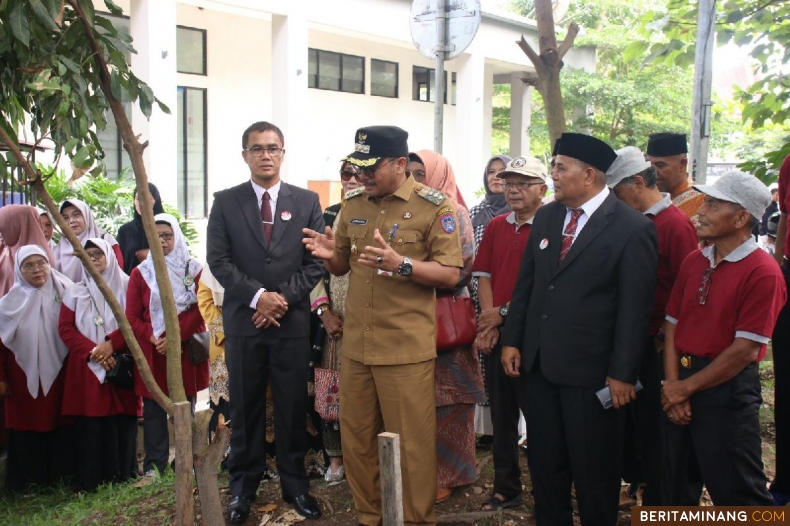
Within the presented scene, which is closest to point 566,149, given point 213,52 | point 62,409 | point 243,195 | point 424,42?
point 243,195

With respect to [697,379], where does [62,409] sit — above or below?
below

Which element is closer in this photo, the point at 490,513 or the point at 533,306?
the point at 533,306

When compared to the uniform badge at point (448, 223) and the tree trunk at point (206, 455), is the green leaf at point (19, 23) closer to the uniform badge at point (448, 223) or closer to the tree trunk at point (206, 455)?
the tree trunk at point (206, 455)

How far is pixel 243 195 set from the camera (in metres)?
4.62

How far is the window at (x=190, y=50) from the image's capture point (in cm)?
1387

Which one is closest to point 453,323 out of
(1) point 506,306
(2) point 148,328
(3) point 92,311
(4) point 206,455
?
(1) point 506,306

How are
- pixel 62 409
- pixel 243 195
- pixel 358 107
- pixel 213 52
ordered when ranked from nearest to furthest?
pixel 243 195 < pixel 62 409 < pixel 213 52 < pixel 358 107

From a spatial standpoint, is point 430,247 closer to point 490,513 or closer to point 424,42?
point 490,513

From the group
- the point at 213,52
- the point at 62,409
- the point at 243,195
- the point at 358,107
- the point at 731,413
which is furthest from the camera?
the point at 358,107

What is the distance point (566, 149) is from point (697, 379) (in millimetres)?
1255

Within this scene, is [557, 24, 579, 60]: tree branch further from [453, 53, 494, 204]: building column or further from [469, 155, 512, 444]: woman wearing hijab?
[453, 53, 494, 204]: building column

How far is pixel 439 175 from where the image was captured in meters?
4.90

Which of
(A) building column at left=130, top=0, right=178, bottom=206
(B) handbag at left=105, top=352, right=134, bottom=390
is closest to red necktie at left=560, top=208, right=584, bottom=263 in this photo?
(B) handbag at left=105, top=352, right=134, bottom=390

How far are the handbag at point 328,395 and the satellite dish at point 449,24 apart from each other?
241 cm
